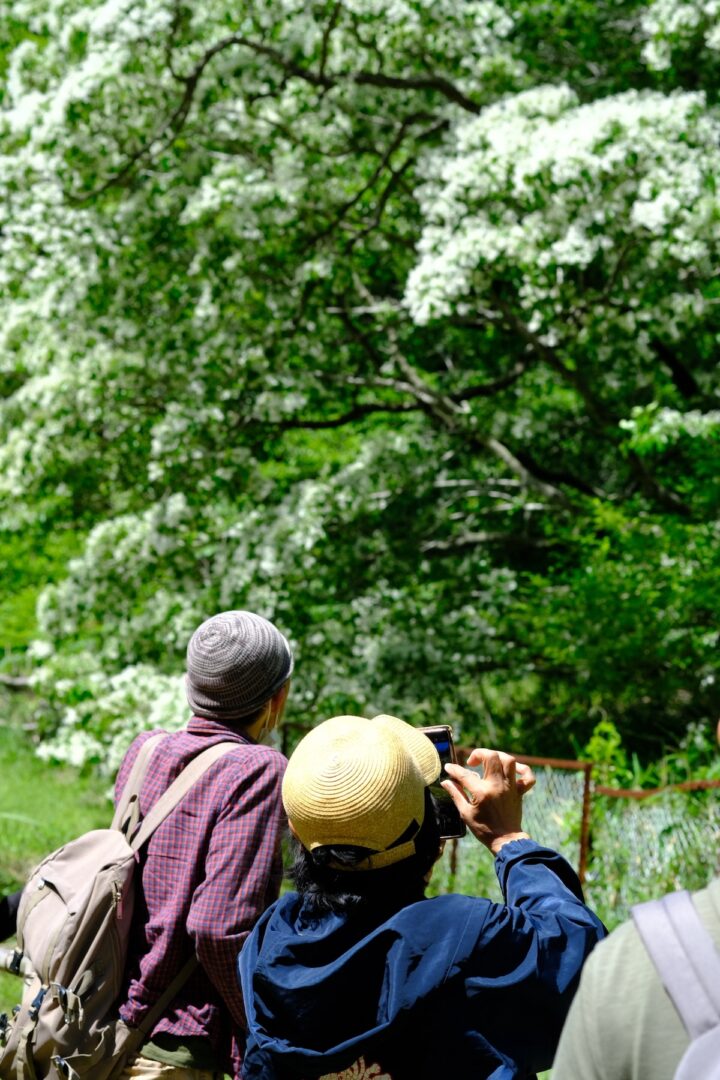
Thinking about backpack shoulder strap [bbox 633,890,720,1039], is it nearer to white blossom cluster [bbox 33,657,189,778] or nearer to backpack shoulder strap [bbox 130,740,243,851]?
backpack shoulder strap [bbox 130,740,243,851]

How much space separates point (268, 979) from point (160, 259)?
6992 mm

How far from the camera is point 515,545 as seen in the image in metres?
9.80

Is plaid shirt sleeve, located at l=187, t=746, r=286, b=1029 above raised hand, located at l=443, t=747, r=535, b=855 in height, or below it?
below

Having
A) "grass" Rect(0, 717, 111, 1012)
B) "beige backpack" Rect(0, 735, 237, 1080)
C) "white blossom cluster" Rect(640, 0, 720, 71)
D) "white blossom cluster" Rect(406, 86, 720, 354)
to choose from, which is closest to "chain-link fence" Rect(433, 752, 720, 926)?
"white blossom cluster" Rect(406, 86, 720, 354)

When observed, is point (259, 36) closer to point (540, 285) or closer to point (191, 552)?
point (540, 285)

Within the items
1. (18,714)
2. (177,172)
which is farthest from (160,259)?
(18,714)

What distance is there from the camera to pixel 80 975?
2.05 m

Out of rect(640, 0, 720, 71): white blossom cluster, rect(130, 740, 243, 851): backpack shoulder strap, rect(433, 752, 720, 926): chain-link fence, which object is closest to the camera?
rect(130, 740, 243, 851): backpack shoulder strap

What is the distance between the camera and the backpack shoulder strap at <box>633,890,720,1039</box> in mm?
1058

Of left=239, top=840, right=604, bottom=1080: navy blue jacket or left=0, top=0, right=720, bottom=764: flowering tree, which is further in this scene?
left=0, top=0, right=720, bottom=764: flowering tree

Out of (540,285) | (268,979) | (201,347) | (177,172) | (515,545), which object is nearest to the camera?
(268,979)

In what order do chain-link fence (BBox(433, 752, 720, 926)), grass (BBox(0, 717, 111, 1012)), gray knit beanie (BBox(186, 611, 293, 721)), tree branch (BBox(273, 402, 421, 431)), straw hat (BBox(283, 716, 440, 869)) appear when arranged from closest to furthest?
straw hat (BBox(283, 716, 440, 869)) → gray knit beanie (BBox(186, 611, 293, 721)) → chain-link fence (BBox(433, 752, 720, 926)) → grass (BBox(0, 717, 111, 1012)) → tree branch (BBox(273, 402, 421, 431))

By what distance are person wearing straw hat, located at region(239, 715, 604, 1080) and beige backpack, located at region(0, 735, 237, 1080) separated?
0.43 m

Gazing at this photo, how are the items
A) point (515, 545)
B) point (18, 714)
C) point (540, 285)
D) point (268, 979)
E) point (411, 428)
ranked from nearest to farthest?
1. point (268, 979)
2. point (540, 285)
3. point (411, 428)
4. point (515, 545)
5. point (18, 714)
